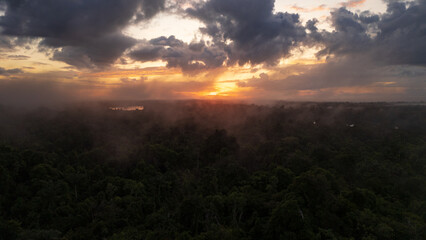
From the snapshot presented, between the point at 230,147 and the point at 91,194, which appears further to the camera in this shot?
the point at 230,147

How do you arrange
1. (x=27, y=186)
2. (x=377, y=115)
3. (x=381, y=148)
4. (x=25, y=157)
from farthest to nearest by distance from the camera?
(x=377, y=115) → (x=381, y=148) → (x=25, y=157) → (x=27, y=186)

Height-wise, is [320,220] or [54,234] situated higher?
[54,234]

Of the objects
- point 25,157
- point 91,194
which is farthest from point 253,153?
point 25,157

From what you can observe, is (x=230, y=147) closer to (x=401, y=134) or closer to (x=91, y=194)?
(x=91, y=194)

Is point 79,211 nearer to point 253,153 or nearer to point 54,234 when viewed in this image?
point 54,234

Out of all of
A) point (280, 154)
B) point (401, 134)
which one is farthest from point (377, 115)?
point (280, 154)

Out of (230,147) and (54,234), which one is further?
(230,147)

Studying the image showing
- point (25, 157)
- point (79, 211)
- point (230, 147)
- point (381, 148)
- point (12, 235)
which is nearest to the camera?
point (12, 235)

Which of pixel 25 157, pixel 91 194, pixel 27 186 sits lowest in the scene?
pixel 91 194

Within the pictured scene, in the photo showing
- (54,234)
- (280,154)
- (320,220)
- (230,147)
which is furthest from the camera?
(230,147)
